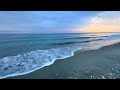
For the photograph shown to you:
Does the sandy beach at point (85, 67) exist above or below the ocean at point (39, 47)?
below

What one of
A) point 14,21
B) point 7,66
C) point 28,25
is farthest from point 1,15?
point 7,66

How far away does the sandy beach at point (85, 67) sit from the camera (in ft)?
6.84

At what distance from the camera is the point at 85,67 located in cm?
212

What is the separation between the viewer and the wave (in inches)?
82.3

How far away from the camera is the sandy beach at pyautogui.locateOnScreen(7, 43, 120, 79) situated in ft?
6.84

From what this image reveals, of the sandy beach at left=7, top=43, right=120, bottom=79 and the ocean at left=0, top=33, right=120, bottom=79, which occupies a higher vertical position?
the ocean at left=0, top=33, right=120, bottom=79

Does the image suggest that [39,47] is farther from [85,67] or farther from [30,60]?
[85,67]

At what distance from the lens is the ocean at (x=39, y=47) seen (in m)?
2.10

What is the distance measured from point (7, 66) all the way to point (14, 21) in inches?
21.3

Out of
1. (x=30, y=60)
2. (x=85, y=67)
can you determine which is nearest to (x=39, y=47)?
(x=30, y=60)

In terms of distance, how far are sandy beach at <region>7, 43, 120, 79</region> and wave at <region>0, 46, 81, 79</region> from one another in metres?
0.05

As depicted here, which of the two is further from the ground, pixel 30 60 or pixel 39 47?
pixel 39 47

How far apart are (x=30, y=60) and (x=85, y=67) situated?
66 centimetres
